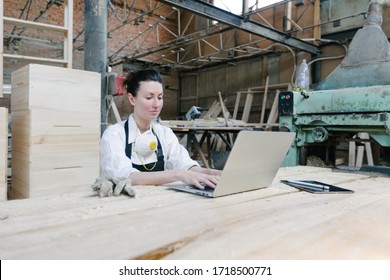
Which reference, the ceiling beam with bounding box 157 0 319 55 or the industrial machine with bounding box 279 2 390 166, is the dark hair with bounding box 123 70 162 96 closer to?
the industrial machine with bounding box 279 2 390 166

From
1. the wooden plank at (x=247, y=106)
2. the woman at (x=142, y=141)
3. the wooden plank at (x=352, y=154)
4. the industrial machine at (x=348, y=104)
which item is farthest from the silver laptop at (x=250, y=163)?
the wooden plank at (x=247, y=106)

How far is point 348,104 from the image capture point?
2025 mm

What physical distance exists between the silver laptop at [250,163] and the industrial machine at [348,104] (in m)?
1.02

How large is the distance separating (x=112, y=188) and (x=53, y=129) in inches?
23.6

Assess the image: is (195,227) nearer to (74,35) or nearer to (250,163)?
(250,163)

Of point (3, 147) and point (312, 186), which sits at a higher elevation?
point (3, 147)

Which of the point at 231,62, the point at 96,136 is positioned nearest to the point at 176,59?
the point at 231,62

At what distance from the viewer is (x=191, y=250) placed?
2.03 feet

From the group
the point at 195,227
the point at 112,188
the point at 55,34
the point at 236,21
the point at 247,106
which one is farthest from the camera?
the point at 55,34

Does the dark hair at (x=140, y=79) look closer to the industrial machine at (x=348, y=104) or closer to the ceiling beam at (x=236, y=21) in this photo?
the industrial machine at (x=348, y=104)

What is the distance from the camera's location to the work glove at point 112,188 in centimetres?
105

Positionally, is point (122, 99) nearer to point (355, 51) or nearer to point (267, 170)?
point (355, 51)

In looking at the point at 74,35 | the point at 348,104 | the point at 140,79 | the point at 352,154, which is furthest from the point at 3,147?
the point at 74,35

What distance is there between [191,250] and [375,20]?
8.15 ft
